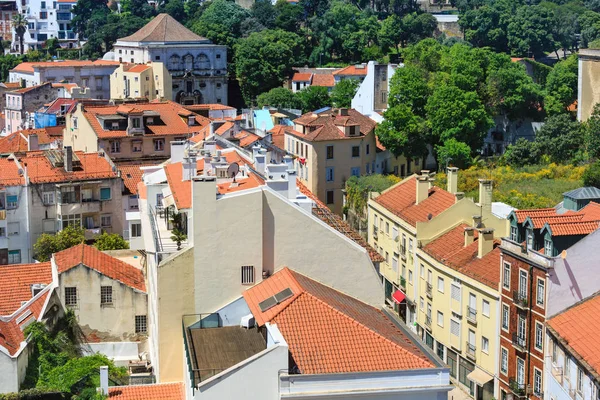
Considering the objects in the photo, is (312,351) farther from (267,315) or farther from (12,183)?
(12,183)

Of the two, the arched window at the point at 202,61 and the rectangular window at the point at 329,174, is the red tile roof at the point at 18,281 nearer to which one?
the rectangular window at the point at 329,174

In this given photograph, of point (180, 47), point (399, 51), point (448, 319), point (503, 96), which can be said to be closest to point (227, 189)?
point (448, 319)

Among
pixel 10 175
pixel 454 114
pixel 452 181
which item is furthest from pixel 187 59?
pixel 452 181

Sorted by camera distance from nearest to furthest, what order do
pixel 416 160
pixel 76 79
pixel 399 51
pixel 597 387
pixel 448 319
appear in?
pixel 597 387, pixel 448 319, pixel 416 160, pixel 76 79, pixel 399 51

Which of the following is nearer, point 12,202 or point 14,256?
point 12,202

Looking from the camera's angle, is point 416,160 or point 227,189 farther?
point 416,160

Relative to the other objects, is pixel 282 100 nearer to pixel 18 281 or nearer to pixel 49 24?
pixel 18 281
